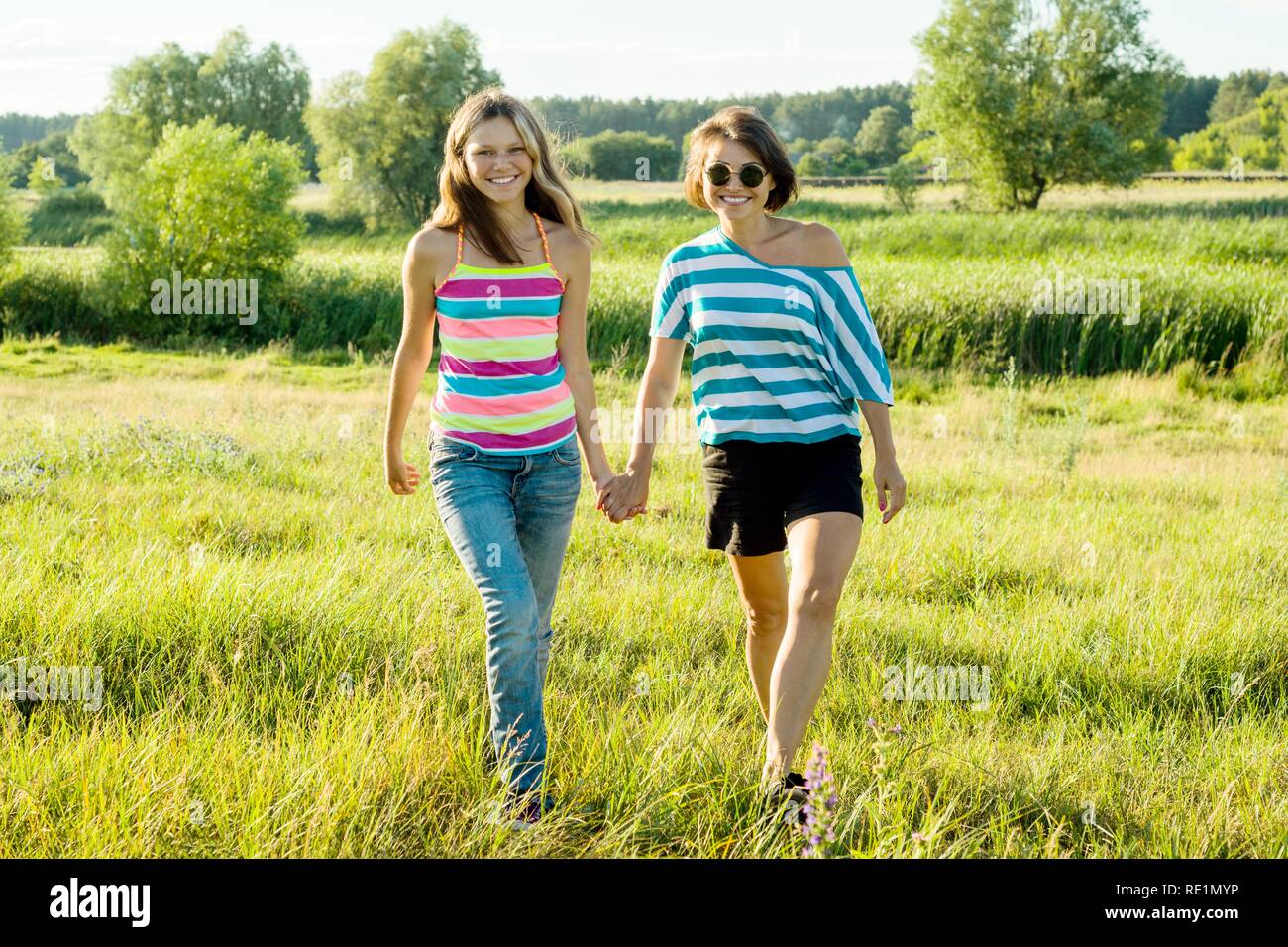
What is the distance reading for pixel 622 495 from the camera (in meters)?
3.57

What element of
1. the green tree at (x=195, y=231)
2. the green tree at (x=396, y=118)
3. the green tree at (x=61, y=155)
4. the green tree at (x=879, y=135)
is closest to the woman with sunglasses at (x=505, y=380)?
the green tree at (x=195, y=231)

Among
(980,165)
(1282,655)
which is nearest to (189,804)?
(1282,655)

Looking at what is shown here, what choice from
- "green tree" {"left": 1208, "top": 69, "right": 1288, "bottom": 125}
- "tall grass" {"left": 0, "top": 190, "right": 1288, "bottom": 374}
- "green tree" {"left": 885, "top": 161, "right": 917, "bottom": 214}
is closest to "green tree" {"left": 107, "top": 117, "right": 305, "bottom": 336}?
"tall grass" {"left": 0, "top": 190, "right": 1288, "bottom": 374}

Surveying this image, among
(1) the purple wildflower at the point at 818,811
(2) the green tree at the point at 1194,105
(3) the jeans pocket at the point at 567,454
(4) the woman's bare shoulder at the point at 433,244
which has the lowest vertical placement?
(1) the purple wildflower at the point at 818,811

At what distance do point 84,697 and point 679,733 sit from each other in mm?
2150

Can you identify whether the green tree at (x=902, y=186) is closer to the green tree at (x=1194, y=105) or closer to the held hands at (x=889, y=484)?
the held hands at (x=889, y=484)

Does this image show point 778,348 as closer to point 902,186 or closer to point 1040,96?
point 902,186

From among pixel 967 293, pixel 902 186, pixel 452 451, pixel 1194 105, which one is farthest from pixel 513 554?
pixel 1194 105

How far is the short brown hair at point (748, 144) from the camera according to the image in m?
3.48

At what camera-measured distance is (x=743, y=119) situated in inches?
138

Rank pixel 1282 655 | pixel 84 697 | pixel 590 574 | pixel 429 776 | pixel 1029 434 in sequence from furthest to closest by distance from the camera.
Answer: pixel 1029 434, pixel 590 574, pixel 1282 655, pixel 84 697, pixel 429 776

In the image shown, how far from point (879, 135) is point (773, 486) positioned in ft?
234

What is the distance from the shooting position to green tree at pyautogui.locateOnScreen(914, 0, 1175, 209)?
46.0 m

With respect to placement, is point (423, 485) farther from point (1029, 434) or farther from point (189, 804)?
point (1029, 434)
